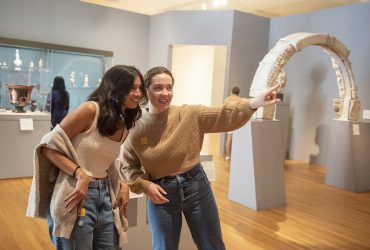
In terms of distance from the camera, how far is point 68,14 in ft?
27.6

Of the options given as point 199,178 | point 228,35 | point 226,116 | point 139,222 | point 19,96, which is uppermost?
point 228,35

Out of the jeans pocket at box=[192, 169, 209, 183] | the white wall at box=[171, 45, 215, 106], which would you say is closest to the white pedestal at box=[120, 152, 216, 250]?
the jeans pocket at box=[192, 169, 209, 183]

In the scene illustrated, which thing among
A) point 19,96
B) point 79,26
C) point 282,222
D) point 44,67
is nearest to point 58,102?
point 19,96

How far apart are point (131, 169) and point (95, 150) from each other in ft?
1.35

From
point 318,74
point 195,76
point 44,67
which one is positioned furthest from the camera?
point 195,76

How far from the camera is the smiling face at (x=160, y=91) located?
6.20ft

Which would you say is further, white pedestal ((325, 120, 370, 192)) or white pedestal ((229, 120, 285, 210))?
white pedestal ((325, 120, 370, 192))

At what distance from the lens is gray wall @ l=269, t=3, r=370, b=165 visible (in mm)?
7180

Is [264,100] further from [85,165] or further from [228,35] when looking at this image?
[228,35]

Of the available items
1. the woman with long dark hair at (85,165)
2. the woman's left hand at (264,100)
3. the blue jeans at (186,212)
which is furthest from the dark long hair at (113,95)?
the woman's left hand at (264,100)

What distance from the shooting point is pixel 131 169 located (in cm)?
204

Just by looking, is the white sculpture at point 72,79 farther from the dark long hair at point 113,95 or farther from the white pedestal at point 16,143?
the dark long hair at point 113,95

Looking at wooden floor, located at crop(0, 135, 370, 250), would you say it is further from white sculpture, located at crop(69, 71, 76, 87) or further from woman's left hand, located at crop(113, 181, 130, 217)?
white sculpture, located at crop(69, 71, 76, 87)

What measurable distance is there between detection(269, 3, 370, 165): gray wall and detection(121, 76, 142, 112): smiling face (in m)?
6.49
